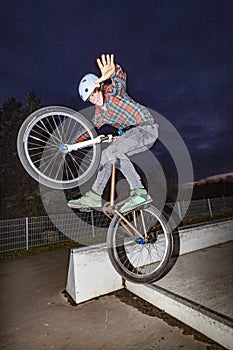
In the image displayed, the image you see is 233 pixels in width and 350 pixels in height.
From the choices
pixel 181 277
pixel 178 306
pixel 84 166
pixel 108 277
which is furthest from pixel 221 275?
pixel 84 166

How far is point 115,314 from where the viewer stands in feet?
12.5

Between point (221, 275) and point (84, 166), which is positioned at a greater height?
point (84, 166)

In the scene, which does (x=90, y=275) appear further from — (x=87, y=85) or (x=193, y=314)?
(x=87, y=85)

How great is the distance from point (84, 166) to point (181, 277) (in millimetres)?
2849

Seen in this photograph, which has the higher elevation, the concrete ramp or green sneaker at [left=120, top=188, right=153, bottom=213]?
green sneaker at [left=120, top=188, right=153, bottom=213]

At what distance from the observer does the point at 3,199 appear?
14.3 m

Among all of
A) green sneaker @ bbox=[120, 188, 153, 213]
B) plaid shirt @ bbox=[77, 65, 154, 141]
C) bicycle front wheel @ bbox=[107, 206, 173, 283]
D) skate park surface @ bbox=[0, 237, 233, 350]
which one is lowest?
skate park surface @ bbox=[0, 237, 233, 350]

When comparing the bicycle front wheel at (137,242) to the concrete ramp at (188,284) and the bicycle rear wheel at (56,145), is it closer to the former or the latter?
the concrete ramp at (188,284)

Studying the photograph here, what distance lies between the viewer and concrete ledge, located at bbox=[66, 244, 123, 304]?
4188mm

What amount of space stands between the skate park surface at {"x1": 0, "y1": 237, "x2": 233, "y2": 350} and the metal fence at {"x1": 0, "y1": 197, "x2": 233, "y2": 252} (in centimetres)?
389

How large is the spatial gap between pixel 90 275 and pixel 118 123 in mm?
2957

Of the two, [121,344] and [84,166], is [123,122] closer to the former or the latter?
[84,166]

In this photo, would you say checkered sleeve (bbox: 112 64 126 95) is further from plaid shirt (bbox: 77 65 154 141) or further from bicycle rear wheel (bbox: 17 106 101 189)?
bicycle rear wheel (bbox: 17 106 101 189)

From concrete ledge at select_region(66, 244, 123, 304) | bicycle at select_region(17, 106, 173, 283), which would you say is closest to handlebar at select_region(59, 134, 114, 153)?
bicycle at select_region(17, 106, 173, 283)
